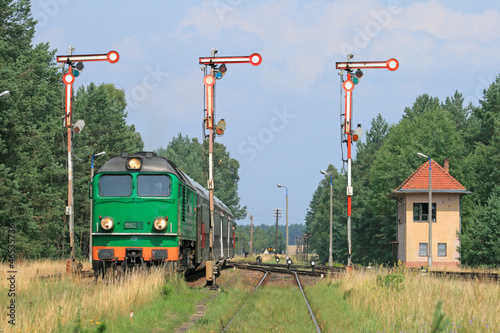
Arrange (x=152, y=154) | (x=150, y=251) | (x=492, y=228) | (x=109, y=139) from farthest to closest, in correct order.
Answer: (x=109, y=139)
(x=492, y=228)
(x=152, y=154)
(x=150, y=251)

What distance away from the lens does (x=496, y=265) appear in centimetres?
5003

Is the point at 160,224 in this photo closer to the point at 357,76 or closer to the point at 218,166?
the point at 357,76

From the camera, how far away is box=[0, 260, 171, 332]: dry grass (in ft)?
34.1

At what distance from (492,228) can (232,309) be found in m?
40.0

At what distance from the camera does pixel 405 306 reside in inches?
517

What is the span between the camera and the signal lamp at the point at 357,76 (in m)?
23.3

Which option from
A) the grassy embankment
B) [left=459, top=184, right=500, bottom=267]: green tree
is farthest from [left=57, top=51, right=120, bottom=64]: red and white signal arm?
[left=459, top=184, right=500, bottom=267]: green tree

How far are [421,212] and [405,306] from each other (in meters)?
46.4

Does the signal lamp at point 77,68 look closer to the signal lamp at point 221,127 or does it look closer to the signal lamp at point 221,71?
the signal lamp at point 221,71

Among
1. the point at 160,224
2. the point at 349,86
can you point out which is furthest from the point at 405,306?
the point at 349,86

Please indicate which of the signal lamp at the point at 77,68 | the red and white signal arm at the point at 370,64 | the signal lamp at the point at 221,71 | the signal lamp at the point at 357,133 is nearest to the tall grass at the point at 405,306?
the signal lamp at the point at 357,133

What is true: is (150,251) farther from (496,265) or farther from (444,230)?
(444,230)

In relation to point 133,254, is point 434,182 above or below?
above

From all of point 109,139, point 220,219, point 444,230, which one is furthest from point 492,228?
point 109,139
